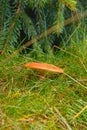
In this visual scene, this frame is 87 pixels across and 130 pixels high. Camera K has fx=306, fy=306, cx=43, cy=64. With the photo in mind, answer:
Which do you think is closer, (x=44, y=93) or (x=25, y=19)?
(x=44, y=93)

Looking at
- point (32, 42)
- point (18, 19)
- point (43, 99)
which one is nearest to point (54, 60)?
point (32, 42)

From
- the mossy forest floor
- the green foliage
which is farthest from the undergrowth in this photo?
the green foliage

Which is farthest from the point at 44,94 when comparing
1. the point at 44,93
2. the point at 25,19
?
the point at 25,19

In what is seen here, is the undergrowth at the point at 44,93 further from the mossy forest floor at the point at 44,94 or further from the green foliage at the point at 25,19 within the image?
the green foliage at the point at 25,19

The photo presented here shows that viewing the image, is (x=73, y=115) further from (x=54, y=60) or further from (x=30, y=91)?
(x=54, y=60)

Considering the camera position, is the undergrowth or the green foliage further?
the green foliage

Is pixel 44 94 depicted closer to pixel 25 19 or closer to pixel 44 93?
pixel 44 93

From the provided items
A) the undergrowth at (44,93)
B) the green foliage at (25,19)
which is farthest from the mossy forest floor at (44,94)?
the green foliage at (25,19)

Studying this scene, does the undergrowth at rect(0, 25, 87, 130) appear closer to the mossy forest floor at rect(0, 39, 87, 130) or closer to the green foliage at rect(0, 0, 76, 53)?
the mossy forest floor at rect(0, 39, 87, 130)

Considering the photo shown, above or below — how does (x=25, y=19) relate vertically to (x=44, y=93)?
above
